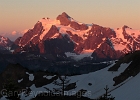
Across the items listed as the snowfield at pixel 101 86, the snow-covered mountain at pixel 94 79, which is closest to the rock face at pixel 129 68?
the snow-covered mountain at pixel 94 79

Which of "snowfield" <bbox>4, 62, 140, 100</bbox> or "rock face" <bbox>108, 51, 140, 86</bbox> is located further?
"rock face" <bbox>108, 51, 140, 86</bbox>

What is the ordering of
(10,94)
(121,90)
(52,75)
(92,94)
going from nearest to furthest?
(10,94) → (121,90) → (92,94) → (52,75)

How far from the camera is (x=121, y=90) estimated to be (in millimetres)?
89312

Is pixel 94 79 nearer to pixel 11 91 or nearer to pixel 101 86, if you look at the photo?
pixel 101 86

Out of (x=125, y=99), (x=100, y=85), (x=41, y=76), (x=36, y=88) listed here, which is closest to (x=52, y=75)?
(x=41, y=76)

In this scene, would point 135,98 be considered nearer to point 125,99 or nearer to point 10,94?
point 125,99

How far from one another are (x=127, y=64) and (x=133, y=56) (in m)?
4.38

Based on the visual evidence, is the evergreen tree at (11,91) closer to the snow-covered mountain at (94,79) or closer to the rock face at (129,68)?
the snow-covered mountain at (94,79)

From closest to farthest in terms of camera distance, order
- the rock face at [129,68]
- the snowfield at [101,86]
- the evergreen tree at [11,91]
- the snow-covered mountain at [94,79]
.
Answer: the evergreen tree at [11,91], the snowfield at [101,86], the snow-covered mountain at [94,79], the rock face at [129,68]

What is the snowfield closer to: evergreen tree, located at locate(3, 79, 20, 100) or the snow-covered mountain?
the snow-covered mountain

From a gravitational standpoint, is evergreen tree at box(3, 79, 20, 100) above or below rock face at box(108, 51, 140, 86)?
below

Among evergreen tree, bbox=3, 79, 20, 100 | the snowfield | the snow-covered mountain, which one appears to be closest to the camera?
evergreen tree, bbox=3, 79, 20, 100

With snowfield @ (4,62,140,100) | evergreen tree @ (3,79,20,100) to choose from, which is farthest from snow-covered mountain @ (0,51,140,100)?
evergreen tree @ (3,79,20,100)

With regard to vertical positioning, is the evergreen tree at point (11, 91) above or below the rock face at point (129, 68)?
below
